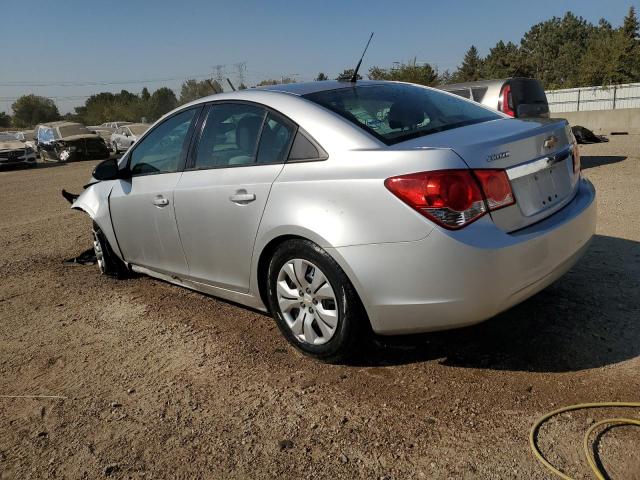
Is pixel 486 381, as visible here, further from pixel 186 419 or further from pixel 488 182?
pixel 186 419

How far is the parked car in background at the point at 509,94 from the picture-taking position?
983cm

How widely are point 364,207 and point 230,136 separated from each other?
1.38 m

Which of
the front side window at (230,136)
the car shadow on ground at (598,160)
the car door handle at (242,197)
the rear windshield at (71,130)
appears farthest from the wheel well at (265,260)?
the rear windshield at (71,130)

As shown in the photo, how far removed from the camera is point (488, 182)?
272 centimetres

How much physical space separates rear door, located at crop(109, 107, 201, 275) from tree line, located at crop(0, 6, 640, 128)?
27402 mm

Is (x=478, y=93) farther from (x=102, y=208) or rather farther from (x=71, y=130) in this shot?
(x=71, y=130)

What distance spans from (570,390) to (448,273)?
906 mm

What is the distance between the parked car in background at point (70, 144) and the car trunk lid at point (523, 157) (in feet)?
80.8

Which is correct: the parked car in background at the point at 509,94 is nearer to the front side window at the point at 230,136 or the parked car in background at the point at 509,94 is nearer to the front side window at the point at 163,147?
the front side window at the point at 163,147

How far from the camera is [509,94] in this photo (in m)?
9.87

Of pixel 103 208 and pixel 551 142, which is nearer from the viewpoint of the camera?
pixel 551 142

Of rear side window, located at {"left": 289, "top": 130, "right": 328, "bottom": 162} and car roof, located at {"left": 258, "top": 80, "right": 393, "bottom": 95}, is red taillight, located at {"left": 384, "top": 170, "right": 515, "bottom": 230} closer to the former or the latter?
rear side window, located at {"left": 289, "top": 130, "right": 328, "bottom": 162}

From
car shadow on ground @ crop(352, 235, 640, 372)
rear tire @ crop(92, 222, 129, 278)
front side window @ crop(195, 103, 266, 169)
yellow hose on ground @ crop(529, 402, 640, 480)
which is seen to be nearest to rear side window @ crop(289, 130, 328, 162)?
front side window @ crop(195, 103, 266, 169)

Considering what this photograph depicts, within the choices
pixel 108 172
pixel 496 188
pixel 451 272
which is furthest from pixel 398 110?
pixel 108 172
